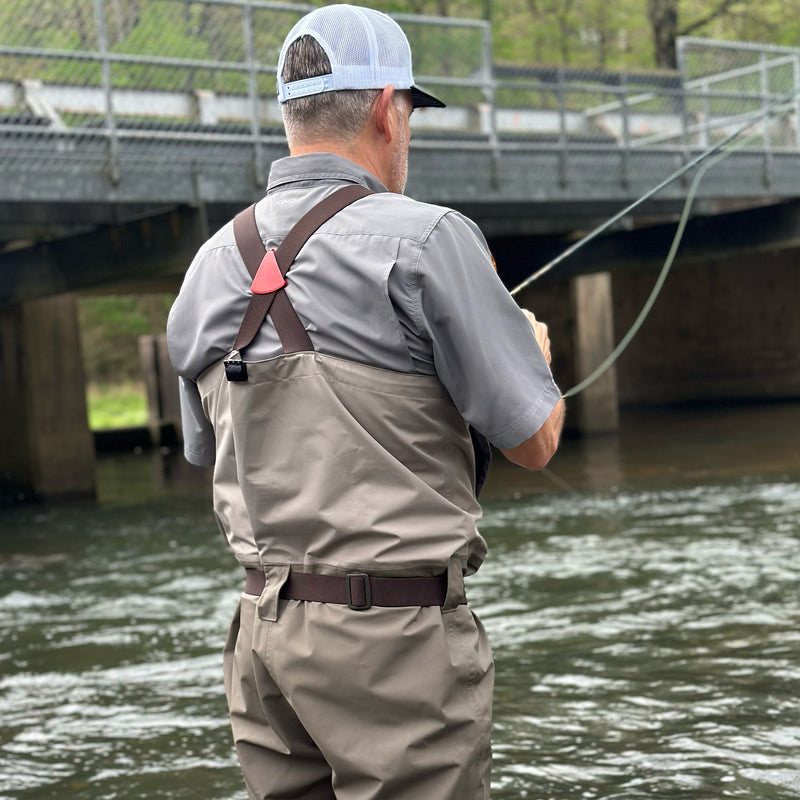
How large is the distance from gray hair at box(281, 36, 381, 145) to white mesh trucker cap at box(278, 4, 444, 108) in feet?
0.04

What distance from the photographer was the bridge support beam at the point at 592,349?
21.2 meters

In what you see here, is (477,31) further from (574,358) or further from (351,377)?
(351,377)

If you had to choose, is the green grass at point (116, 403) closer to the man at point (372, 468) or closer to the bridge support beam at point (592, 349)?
the bridge support beam at point (592, 349)

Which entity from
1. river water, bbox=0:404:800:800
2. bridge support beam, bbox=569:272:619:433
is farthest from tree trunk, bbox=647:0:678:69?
river water, bbox=0:404:800:800

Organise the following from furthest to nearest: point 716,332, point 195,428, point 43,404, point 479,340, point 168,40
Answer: point 716,332, point 43,404, point 168,40, point 195,428, point 479,340

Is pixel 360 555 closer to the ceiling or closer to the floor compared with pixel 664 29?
closer to the floor

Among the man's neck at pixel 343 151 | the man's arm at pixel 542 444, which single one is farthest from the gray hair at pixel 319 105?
the man's arm at pixel 542 444

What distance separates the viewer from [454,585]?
2047 millimetres

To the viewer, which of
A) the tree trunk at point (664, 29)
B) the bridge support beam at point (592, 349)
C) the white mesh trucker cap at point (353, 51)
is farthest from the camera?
the tree trunk at point (664, 29)

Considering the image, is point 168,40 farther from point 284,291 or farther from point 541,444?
point 541,444

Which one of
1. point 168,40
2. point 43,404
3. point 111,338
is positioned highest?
point 168,40

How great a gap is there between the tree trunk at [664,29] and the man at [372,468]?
2826cm

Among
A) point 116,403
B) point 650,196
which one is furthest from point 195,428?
point 116,403

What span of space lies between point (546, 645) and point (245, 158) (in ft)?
22.9
